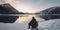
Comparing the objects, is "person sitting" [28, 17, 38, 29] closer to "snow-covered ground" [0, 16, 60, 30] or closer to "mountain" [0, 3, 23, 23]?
"snow-covered ground" [0, 16, 60, 30]

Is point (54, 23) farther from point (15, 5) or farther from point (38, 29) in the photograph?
point (15, 5)

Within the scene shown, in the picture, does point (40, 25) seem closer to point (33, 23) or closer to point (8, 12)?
point (33, 23)

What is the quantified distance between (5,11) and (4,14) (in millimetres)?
41

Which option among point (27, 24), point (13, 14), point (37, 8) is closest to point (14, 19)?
point (13, 14)

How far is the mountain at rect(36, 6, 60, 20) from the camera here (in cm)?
169

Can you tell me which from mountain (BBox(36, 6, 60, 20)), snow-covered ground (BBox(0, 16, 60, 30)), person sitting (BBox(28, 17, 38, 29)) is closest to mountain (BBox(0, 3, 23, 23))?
snow-covered ground (BBox(0, 16, 60, 30))

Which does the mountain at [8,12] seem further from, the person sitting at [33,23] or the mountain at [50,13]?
the mountain at [50,13]

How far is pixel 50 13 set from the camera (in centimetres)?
170

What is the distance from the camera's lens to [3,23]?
67.3 inches

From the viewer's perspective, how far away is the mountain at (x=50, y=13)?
1691mm

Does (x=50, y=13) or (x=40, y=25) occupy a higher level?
(x=50, y=13)

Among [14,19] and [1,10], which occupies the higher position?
[1,10]

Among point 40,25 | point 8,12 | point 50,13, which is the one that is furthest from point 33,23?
point 8,12

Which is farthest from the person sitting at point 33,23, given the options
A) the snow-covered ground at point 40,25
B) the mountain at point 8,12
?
the mountain at point 8,12
